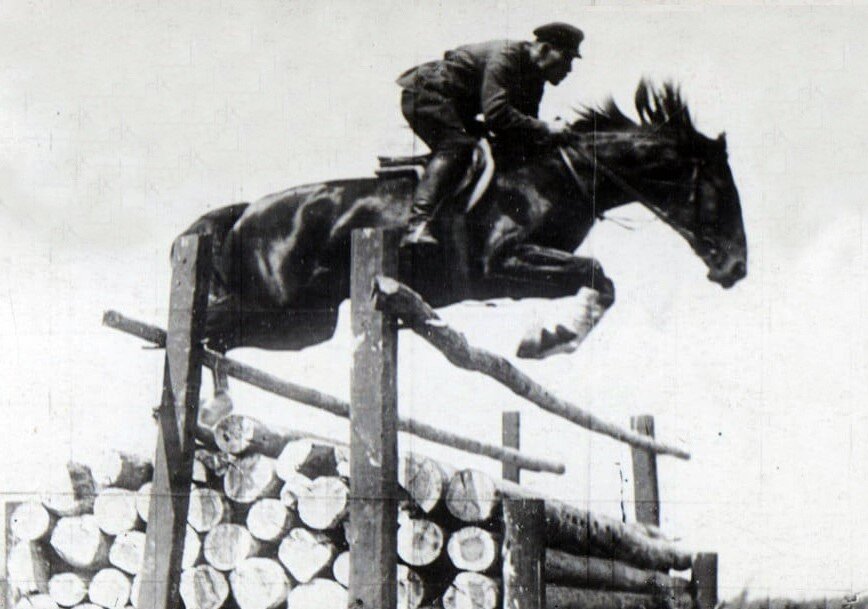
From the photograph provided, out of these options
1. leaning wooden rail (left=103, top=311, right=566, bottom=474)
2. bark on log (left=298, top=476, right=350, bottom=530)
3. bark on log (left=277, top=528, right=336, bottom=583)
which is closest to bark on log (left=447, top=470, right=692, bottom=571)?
leaning wooden rail (left=103, top=311, right=566, bottom=474)

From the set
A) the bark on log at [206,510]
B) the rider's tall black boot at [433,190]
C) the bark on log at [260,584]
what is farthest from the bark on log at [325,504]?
the rider's tall black boot at [433,190]

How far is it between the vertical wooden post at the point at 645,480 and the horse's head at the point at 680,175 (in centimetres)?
65

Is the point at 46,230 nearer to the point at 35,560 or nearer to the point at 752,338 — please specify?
the point at 35,560

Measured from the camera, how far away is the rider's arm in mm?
5371

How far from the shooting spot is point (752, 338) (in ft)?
17.1

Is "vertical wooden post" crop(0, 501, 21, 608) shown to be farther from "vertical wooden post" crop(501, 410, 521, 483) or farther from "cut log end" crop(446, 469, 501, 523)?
"vertical wooden post" crop(501, 410, 521, 483)

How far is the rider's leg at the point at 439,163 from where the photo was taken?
211 inches

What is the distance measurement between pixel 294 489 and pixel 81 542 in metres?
1.00

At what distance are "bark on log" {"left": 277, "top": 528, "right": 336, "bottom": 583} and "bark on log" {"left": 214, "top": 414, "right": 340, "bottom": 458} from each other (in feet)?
1.22

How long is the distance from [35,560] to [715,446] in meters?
2.79

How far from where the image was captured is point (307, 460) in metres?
5.13

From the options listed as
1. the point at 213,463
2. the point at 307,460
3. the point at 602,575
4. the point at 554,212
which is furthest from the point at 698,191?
the point at 213,463

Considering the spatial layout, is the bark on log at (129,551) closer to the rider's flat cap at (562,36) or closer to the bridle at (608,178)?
the bridle at (608,178)

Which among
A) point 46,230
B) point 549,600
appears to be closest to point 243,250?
point 46,230
